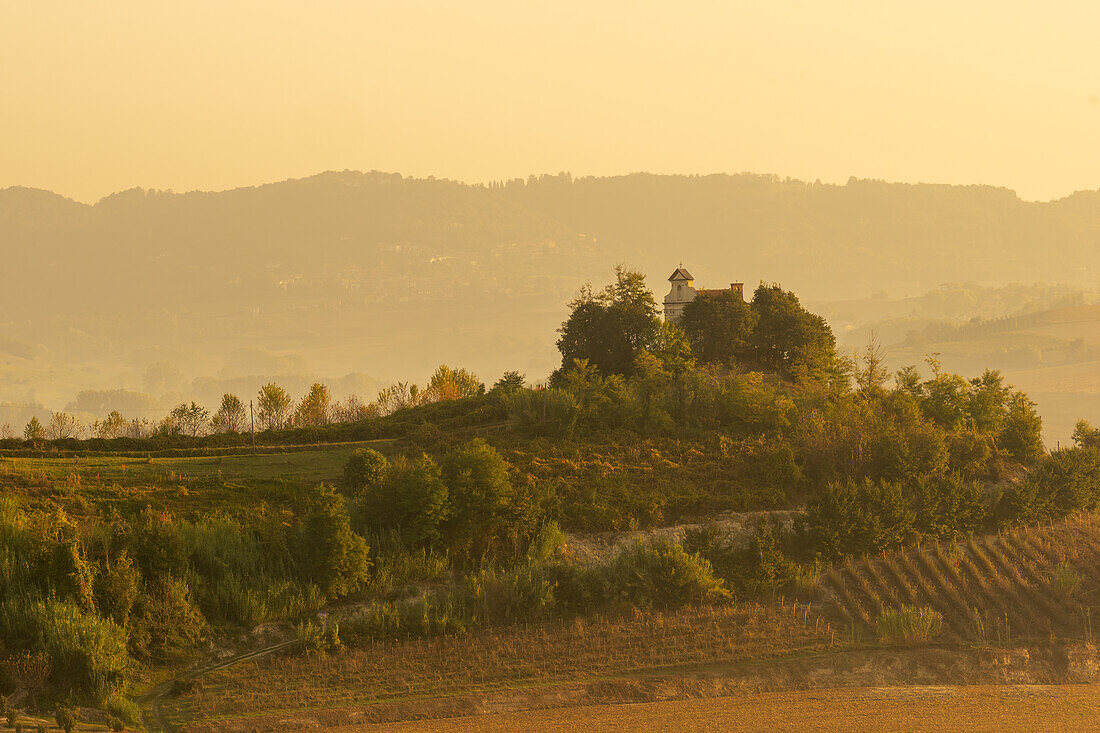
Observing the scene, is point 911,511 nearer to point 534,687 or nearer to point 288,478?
point 534,687

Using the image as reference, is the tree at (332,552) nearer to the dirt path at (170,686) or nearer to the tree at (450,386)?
the dirt path at (170,686)

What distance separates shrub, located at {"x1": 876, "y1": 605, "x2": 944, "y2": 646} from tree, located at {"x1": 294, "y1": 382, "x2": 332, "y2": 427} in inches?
2030

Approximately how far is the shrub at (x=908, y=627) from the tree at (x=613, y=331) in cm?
3623

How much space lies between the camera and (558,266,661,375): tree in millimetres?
71750

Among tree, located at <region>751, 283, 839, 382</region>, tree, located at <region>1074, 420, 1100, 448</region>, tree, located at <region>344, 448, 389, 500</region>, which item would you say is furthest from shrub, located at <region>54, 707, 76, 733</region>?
tree, located at <region>1074, 420, 1100, 448</region>

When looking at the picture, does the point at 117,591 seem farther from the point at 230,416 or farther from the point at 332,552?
the point at 230,416

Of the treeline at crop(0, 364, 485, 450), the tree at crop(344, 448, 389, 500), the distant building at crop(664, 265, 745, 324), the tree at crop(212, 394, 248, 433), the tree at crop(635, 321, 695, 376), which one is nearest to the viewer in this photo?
the tree at crop(344, 448, 389, 500)

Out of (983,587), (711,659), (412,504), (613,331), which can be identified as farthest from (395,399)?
(711,659)

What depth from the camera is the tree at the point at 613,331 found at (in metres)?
71.8

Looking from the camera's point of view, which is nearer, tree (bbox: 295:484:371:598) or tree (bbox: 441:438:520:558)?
tree (bbox: 295:484:371:598)

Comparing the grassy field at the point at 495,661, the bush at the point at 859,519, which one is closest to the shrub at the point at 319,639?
the grassy field at the point at 495,661

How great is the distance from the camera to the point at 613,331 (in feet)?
237

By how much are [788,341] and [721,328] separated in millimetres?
5574

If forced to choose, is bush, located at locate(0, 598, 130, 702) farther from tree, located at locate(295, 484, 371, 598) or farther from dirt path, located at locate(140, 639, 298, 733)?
tree, located at locate(295, 484, 371, 598)
